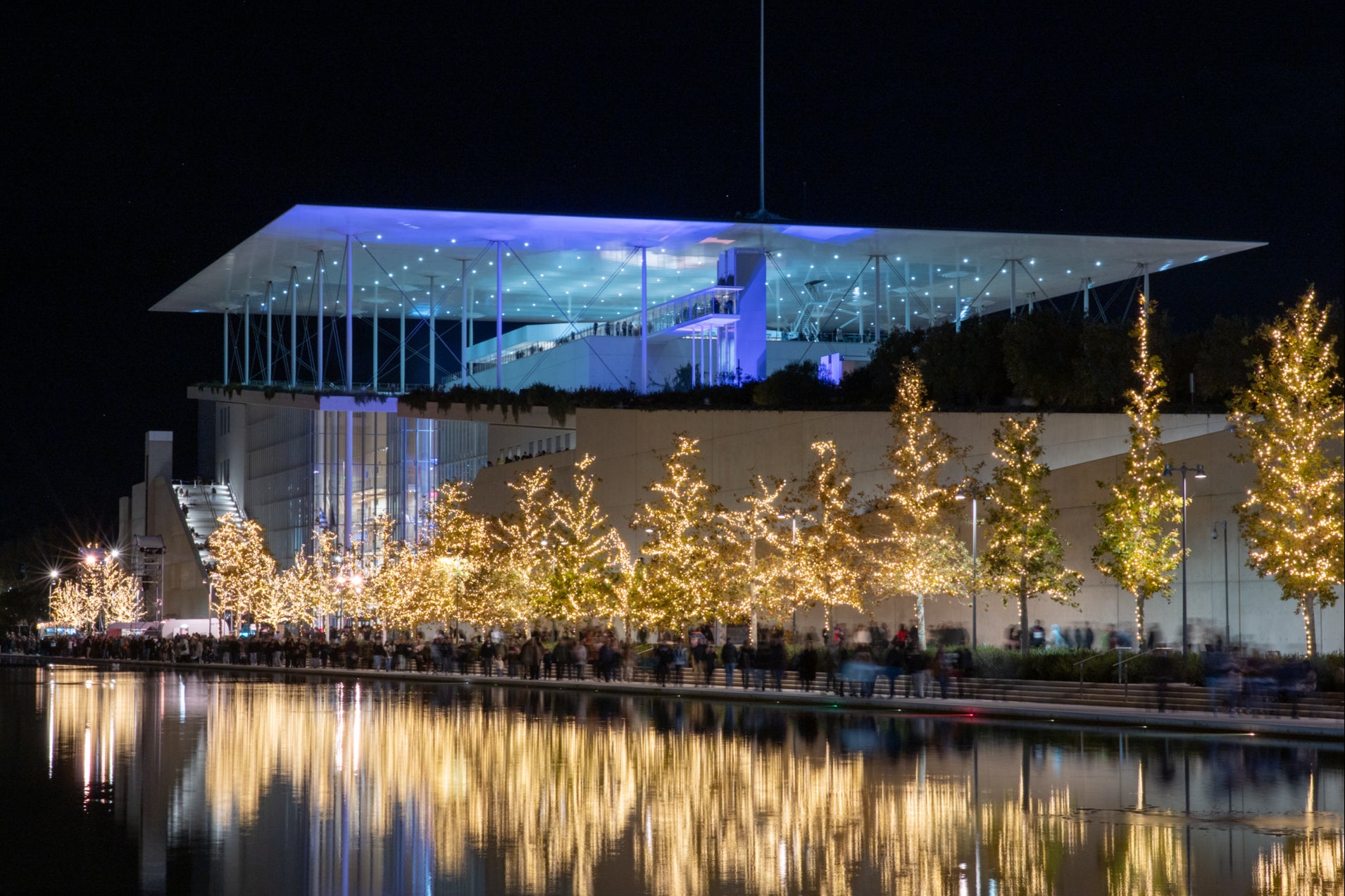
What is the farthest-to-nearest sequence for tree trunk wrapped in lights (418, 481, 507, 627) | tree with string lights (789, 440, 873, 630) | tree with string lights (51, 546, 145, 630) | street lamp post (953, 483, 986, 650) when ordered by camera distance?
1. tree with string lights (51, 546, 145, 630)
2. tree trunk wrapped in lights (418, 481, 507, 627)
3. tree with string lights (789, 440, 873, 630)
4. street lamp post (953, 483, 986, 650)

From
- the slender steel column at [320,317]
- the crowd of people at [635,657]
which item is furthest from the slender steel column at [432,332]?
the crowd of people at [635,657]

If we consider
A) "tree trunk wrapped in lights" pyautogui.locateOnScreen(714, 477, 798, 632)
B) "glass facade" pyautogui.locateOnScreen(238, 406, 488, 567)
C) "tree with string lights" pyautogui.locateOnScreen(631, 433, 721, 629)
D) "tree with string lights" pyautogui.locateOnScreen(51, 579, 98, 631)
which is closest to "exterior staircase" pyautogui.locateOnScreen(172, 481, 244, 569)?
"glass facade" pyautogui.locateOnScreen(238, 406, 488, 567)

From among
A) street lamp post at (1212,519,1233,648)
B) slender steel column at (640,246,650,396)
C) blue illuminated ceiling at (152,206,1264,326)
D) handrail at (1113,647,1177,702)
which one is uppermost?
blue illuminated ceiling at (152,206,1264,326)

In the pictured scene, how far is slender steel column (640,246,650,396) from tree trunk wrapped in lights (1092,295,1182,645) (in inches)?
1129

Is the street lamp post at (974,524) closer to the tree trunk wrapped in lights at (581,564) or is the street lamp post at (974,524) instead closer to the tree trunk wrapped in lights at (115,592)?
the tree trunk wrapped in lights at (581,564)

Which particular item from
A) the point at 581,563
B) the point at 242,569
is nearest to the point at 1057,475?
the point at 581,563

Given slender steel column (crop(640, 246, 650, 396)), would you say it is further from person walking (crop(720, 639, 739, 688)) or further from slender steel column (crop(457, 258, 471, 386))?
person walking (crop(720, 639, 739, 688))

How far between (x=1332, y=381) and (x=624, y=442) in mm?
29271

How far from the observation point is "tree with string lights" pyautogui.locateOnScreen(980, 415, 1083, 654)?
37.7 m

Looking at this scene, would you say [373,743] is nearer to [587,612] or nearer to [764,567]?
[764,567]

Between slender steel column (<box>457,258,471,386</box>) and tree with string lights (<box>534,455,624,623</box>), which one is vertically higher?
slender steel column (<box>457,258,471,386</box>)

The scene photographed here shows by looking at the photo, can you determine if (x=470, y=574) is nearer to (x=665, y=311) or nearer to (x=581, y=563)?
(x=581, y=563)

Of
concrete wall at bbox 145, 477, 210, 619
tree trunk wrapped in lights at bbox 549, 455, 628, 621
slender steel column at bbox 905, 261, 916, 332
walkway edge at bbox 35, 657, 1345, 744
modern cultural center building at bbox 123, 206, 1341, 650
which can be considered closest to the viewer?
walkway edge at bbox 35, 657, 1345, 744

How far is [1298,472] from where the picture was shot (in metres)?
31.8
